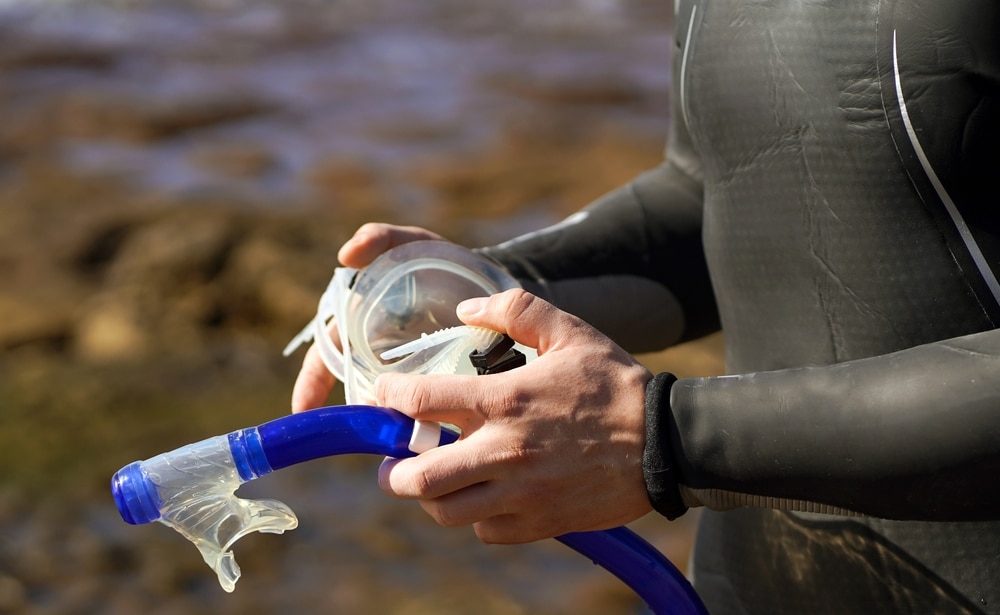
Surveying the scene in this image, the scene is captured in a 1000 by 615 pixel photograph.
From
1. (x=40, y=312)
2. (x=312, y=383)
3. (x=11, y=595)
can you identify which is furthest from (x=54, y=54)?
(x=312, y=383)

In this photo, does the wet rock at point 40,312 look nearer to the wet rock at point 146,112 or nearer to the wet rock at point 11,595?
the wet rock at point 11,595

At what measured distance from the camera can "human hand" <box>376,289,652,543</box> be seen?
89 cm

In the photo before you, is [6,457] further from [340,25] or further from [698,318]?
[340,25]

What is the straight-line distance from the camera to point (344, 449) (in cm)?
96

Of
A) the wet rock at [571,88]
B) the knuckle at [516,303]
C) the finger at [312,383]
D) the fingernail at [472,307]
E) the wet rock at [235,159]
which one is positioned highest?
the knuckle at [516,303]

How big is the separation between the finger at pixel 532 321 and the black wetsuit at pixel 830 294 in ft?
0.28

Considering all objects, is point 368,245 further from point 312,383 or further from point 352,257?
point 312,383

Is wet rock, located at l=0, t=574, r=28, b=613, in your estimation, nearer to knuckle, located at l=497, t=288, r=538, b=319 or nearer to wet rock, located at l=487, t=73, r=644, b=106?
knuckle, located at l=497, t=288, r=538, b=319

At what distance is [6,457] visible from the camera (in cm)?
342

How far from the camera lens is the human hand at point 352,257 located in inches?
49.6

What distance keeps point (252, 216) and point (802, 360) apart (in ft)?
12.6

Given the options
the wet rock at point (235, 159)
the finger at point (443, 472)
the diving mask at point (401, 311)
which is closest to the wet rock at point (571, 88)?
the wet rock at point (235, 159)

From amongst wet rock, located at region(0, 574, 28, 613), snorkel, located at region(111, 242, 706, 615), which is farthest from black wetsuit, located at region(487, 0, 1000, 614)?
wet rock, located at region(0, 574, 28, 613)

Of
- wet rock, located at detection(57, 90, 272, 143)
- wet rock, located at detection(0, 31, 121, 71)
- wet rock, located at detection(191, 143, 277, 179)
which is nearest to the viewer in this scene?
wet rock, located at detection(191, 143, 277, 179)
